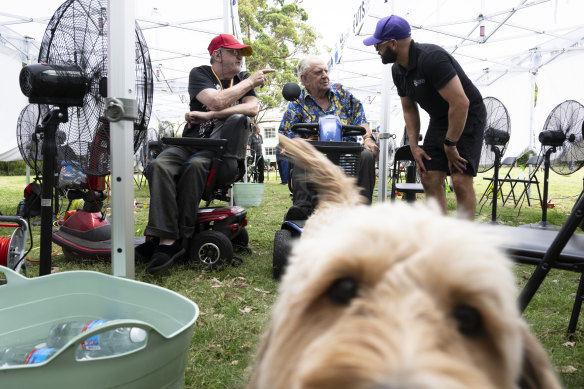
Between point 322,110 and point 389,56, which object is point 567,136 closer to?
point 389,56

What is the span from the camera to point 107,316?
1.89 metres

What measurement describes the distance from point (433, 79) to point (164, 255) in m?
2.89

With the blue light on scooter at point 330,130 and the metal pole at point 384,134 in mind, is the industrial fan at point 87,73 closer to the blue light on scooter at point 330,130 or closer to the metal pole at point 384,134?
the blue light on scooter at point 330,130

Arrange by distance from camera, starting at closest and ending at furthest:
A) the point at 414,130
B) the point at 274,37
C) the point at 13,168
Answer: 1. the point at 414,130
2. the point at 13,168
3. the point at 274,37

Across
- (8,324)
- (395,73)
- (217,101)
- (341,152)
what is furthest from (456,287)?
(395,73)

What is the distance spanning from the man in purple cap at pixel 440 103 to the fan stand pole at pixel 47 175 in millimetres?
2904

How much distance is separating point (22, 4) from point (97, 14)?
9029 millimetres

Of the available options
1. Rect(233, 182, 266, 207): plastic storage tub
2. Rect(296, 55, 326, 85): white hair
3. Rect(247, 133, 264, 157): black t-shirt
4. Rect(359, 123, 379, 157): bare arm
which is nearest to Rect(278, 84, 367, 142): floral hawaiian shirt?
Rect(296, 55, 326, 85): white hair

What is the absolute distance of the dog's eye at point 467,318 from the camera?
0.83 metres

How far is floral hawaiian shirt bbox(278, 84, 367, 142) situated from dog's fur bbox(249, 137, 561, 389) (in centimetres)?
365

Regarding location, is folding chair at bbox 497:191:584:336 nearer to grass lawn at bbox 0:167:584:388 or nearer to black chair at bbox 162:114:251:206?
grass lawn at bbox 0:167:584:388

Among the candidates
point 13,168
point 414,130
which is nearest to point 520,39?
point 414,130

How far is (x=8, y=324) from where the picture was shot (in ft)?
5.74

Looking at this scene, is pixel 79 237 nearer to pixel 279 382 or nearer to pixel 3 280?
pixel 3 280
